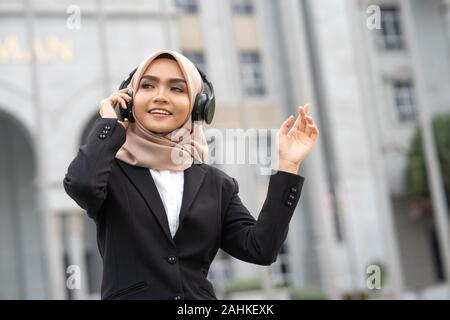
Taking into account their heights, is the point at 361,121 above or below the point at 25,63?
Result: below

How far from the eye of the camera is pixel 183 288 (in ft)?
5.19

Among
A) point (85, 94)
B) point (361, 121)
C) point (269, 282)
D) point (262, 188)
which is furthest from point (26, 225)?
point (269, 282)

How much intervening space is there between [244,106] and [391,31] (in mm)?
7934

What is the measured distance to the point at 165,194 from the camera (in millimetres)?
1675

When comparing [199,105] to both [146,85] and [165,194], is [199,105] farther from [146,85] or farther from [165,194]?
[165,194]

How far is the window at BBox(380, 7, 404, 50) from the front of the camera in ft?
49.6

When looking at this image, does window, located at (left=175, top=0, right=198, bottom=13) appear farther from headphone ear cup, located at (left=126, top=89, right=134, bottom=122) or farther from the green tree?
headphone ear cup, located at (left=126, top=89, right=134, bottom=122)

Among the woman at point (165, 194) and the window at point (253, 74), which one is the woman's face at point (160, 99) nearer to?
the woman at point (165, 194)

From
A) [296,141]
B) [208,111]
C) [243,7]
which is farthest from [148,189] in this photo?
[243,7]

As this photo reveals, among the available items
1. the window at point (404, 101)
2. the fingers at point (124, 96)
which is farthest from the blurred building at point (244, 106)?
the fingers at point (124, 96)

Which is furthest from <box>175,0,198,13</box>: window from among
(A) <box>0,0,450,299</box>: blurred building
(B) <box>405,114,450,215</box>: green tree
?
(B) <box>405,114,450,215</box>: green tree
